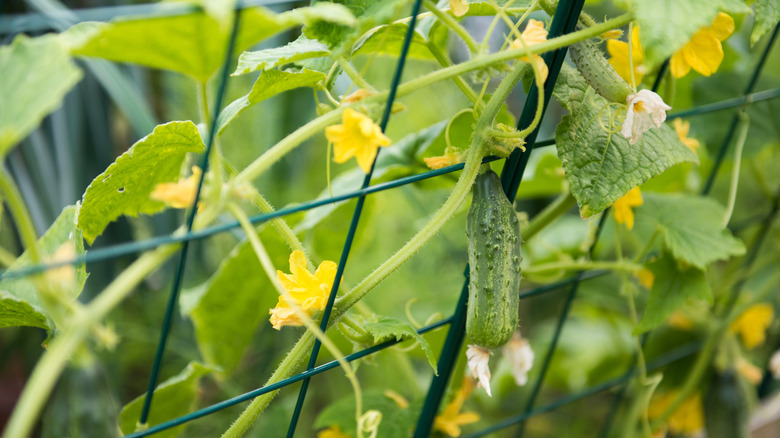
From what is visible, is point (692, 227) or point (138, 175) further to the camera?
point (692, 227)

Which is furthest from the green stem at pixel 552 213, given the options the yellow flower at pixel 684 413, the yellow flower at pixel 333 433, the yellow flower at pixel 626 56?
the yellow flower at pixel 684 413

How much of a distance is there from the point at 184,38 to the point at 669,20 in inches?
13.1

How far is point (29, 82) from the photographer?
371 mm

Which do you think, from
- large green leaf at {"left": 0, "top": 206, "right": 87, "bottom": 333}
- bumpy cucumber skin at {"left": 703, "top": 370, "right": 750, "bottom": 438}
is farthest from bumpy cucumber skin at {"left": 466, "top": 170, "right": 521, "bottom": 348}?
bumpy cucumber skin at {"left": 703, "top": 370, "right": 750, "bottom": 438}

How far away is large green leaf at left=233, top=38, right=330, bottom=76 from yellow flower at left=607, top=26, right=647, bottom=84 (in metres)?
0.34

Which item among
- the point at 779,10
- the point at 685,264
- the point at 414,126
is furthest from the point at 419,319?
the point at 779,10

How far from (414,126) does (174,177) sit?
38.4 inches

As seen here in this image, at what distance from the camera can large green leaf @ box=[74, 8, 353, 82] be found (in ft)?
1.22

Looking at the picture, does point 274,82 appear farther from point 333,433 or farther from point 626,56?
point 333,433

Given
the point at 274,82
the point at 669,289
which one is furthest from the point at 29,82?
the point at 669,289

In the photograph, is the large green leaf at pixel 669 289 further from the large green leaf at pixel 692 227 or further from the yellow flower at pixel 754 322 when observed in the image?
the yellow flower at pixel 754 322

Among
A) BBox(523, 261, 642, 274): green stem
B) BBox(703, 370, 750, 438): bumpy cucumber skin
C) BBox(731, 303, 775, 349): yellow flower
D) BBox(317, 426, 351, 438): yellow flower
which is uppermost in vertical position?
BBox(523, 261, 642, 274): green stem

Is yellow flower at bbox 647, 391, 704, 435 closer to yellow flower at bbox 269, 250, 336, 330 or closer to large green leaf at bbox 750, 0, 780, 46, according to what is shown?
large green leaf at bbox 750, 0, 780, 46

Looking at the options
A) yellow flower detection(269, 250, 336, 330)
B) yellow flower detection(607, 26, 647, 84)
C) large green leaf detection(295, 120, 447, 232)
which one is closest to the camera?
yellow flower detection(269, 250, 336, 330)
